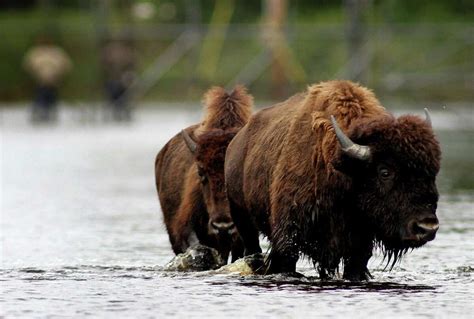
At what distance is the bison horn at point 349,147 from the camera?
1145 cm

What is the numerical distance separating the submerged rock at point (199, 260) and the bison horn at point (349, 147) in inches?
97.6

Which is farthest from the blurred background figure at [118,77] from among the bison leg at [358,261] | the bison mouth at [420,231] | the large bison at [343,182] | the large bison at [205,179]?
the bison mouth at [420,231]

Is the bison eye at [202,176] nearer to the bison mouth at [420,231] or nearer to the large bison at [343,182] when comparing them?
the large bison at [343,182]

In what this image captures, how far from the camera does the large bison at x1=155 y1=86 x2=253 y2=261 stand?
43.7ft

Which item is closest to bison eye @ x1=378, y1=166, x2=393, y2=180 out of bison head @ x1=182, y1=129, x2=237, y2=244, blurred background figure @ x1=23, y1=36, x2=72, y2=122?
bison head @ x1=182, y1=129, x2=237, y2=244

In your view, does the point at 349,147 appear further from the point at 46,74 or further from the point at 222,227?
the point at 46,74

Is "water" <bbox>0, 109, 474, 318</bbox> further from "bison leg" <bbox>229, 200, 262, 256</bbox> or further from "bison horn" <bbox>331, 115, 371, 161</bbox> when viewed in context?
"bison horn" <bbox>331, 115, 371, 161</bbox>

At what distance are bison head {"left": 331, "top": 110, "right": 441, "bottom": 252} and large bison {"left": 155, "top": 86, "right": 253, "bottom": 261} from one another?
179 cm

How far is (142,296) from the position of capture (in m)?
11.7

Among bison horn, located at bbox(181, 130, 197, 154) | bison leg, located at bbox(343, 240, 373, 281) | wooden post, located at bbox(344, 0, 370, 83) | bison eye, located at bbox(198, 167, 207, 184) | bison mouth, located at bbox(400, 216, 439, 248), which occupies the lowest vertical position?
bison leg, located at bbox(343, 240, 373, 281)

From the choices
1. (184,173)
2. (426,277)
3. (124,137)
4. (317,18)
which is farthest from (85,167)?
(317,18)

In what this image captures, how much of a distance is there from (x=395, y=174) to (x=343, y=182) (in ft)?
1.27

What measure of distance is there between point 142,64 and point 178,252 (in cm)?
3497

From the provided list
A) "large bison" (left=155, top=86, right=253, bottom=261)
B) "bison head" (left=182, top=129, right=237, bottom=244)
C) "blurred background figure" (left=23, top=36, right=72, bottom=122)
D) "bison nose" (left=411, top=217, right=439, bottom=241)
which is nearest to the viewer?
"bison nose" (left=411, top=217, right=439, bottom=241)
